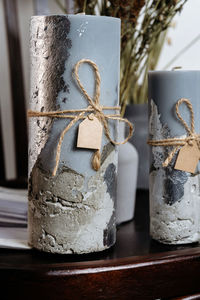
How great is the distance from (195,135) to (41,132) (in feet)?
0.71

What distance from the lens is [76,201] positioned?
0.64m

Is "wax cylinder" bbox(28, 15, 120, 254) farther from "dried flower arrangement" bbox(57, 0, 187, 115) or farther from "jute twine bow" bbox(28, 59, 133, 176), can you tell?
"dried flower arrangement" bbox(57, 0, 187, 115)

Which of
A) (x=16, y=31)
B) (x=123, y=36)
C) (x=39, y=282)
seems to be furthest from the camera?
(x=16, y=31)

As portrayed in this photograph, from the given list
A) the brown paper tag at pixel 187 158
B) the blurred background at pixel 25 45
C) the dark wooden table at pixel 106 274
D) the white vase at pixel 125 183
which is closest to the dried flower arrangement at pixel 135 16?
the white vase at pixel 125 183

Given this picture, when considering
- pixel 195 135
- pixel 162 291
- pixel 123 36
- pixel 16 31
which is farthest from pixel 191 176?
pixel 16 31

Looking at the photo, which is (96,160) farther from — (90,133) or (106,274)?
(106,274)

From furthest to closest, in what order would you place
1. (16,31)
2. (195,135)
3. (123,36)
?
(16,31) < (123,36) < (195,135)

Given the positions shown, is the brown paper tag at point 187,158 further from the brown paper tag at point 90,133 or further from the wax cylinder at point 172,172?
the brown paper tag at point 90,133

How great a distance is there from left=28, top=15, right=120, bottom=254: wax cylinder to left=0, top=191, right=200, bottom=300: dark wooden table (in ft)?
0.11

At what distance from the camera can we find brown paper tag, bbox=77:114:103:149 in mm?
629

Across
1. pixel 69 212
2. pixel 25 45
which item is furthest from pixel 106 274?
pixel 25 45

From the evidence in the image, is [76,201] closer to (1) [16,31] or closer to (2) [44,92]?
(2) [44,92]

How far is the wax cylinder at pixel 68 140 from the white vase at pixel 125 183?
0.56ft

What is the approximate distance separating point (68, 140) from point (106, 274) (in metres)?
0.18
